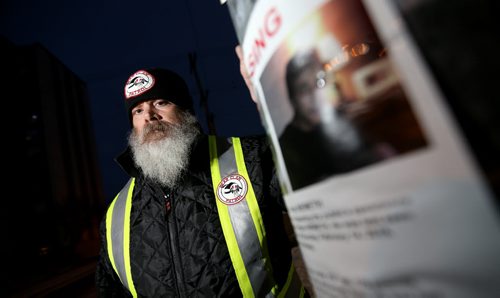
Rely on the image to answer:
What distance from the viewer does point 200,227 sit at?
63.4 inches

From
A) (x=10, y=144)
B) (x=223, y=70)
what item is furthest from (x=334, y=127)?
(x=223, y=70)

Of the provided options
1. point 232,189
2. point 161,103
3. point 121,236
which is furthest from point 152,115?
point 232,189

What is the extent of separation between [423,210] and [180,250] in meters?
1.52

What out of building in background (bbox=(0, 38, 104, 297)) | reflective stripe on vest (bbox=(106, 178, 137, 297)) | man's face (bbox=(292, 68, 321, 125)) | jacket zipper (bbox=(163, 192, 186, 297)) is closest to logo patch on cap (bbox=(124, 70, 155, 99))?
reflective stripe on vest (bbox=(106, 178, 137, 297))

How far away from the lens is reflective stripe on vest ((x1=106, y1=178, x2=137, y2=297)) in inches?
67.4

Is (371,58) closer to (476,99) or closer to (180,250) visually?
(476,99)

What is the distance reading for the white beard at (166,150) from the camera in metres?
1.91

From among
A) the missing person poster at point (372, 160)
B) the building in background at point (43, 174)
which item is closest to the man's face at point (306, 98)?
the missing person poster at point (372, 160)

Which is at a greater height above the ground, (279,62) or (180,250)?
(279,62)

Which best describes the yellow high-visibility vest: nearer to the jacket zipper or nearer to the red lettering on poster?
the jacket zipper

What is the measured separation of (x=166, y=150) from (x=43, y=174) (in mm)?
26478

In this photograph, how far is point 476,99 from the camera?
307 mm

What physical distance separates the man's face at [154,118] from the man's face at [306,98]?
1.91 m

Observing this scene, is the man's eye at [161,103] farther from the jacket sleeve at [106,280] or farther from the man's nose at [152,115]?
the jacket sleeve at [106,280]
